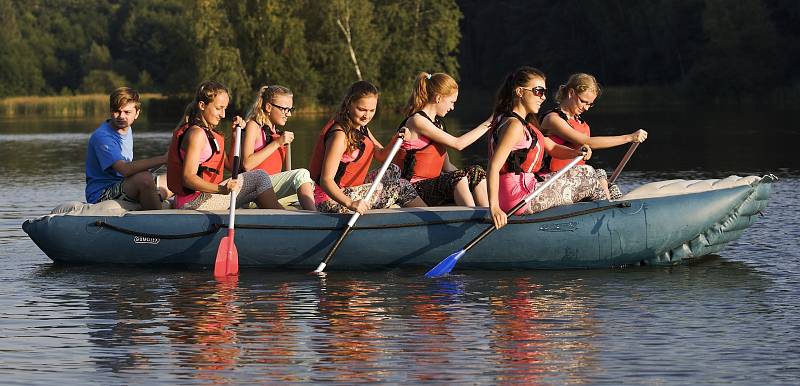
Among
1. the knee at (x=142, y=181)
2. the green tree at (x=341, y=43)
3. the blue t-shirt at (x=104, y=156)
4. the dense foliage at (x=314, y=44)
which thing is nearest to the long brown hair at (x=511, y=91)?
the knee at (x=142, y=181)

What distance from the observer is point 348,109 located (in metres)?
9.42

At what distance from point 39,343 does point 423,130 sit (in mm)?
3095

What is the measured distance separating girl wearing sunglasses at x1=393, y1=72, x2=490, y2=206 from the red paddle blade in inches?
49.6

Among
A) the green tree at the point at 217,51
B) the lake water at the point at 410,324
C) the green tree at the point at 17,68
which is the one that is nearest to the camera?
the lake water at the point at 410,324

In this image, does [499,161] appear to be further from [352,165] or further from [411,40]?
[411,40]

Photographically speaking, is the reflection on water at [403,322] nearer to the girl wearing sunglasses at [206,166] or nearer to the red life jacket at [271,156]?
the girl wearing sunglasses at [206,166]

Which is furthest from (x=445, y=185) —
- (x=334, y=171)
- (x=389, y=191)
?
(x=334, y=171)

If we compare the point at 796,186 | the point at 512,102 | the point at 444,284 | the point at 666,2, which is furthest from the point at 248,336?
the point at 666,2

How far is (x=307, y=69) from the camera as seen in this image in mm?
48969

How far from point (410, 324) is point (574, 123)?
2573 millimetres

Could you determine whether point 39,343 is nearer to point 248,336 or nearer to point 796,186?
point 248,336

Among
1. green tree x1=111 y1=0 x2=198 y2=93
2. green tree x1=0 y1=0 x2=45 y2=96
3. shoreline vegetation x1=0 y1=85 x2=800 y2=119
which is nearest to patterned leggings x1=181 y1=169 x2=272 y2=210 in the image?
shoreline vegetation x1=0 y1=85 x2=800 y2=119

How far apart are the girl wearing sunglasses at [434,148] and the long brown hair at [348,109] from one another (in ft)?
1.01

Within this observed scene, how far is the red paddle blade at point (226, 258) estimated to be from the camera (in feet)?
31.0
